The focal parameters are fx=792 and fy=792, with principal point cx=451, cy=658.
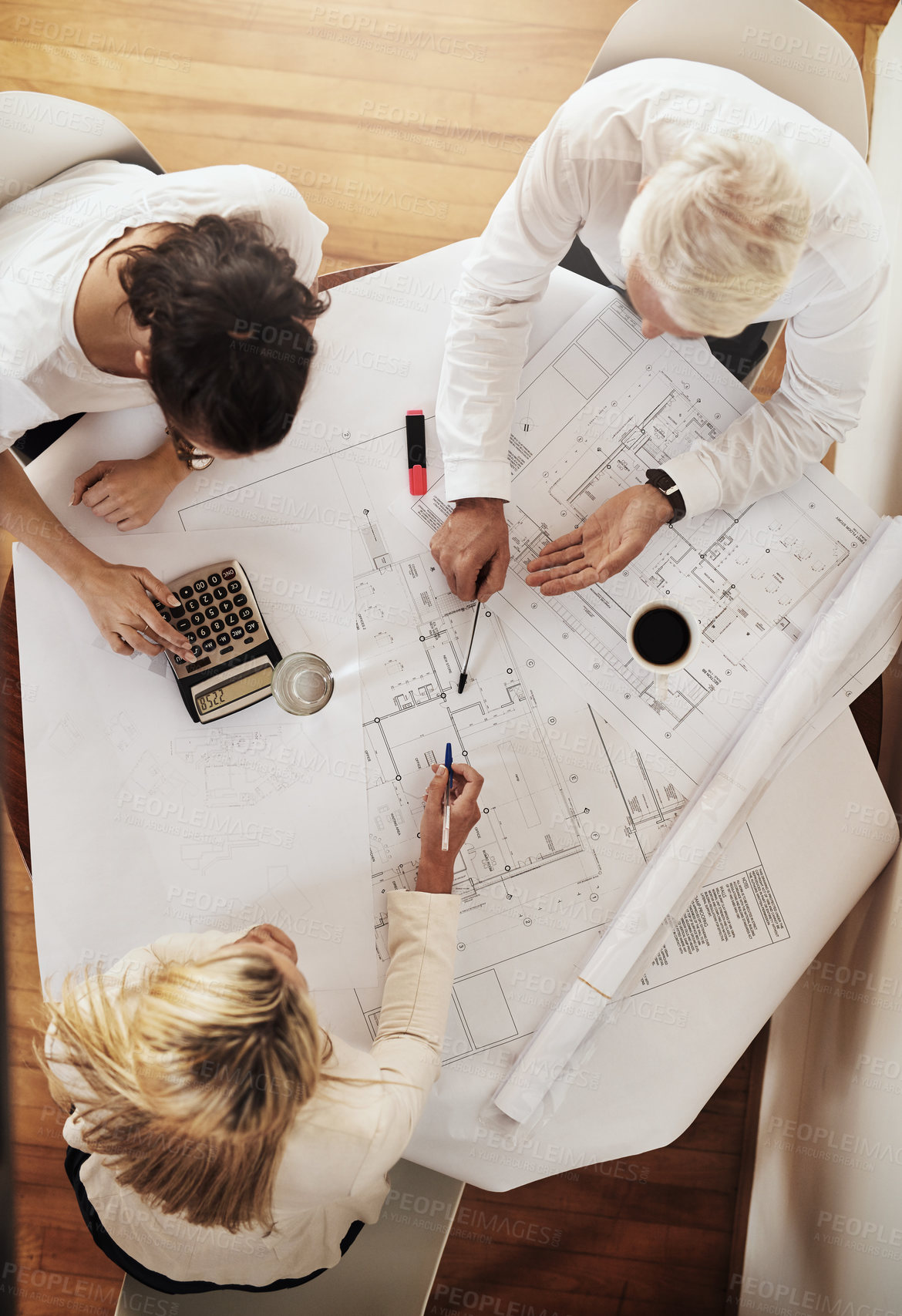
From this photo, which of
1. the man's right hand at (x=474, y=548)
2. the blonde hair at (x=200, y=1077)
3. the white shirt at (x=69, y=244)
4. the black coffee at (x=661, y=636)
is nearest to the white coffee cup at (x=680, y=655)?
the black coffee at (x=661, y=636)

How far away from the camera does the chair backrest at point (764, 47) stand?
1159 millimetres

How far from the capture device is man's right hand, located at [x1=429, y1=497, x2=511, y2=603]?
124 cm

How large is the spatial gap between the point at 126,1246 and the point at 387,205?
226cm

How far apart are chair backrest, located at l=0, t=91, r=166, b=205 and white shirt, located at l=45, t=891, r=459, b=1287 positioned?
1163 mm

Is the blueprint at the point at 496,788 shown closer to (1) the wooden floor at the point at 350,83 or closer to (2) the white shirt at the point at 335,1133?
(2) the white shirt at the point at 335,1133

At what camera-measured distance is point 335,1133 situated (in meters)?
1.08

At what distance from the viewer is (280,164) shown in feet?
6.78

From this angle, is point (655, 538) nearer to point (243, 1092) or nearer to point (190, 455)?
point (190, 455)

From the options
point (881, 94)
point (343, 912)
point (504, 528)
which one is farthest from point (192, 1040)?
point (881, 94)

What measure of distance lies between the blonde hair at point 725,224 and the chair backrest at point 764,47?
0.25 m

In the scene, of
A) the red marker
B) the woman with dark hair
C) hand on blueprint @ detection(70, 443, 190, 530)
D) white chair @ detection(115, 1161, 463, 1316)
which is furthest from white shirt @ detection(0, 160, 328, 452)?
white chair @ detection(115, 1161, 463, 1316)

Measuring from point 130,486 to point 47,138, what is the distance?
1.68 feet

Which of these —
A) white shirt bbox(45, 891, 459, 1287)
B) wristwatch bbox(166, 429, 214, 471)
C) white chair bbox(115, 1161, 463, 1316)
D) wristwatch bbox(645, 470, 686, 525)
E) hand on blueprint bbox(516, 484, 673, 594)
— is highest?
wristwatch bbox(166, 429, 214, 471)

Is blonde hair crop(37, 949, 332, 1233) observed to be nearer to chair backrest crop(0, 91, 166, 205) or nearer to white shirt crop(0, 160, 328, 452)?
white shirt crop(0, 160, 328, 452)
